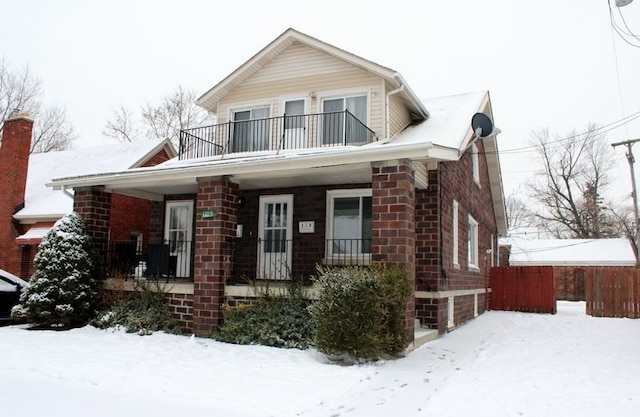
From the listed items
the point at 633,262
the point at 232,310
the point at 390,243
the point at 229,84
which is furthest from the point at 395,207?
the point at 633,262

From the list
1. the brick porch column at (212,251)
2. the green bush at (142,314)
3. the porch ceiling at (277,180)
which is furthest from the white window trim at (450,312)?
the green bush at (142,314)

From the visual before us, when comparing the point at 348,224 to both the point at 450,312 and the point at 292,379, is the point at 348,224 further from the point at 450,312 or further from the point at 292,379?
the point at 292,379

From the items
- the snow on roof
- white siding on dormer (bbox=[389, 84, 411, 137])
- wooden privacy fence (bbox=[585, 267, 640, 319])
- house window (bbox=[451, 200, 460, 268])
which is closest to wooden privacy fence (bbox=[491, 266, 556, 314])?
wooden privacy fence (bbox=[585, 267, 640, 319])

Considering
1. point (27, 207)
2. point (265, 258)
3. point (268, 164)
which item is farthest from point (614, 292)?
point (27, 207)

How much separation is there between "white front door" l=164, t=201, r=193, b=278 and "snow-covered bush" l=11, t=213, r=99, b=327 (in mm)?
3020

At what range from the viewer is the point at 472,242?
53.2 ft

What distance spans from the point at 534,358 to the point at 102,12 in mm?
15569

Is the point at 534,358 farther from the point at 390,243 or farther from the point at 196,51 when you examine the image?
the point at 196,51

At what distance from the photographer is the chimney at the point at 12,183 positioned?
18234mm

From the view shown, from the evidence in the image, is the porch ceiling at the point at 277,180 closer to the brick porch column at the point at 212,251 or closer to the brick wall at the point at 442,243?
the brick porch column at the point at 212,251

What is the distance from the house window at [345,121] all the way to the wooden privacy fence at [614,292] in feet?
33.4

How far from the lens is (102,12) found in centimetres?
1672

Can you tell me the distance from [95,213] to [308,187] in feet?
16.1

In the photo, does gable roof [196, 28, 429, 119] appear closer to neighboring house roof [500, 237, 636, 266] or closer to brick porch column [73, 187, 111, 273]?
brick porch column [73, 187, 111, 273]
